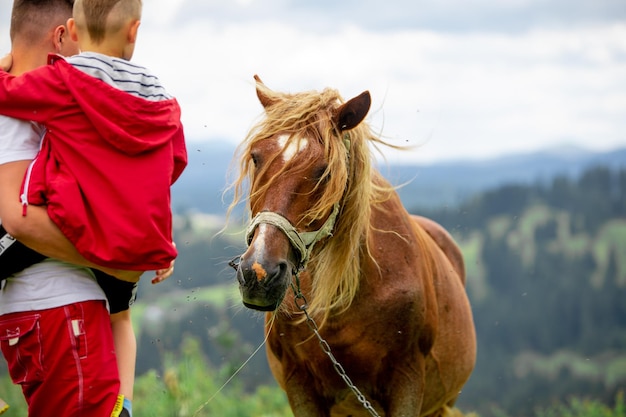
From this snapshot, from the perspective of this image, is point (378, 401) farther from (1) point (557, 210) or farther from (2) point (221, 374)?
(1) point (557, 210)

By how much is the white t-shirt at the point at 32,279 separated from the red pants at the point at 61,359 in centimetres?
3

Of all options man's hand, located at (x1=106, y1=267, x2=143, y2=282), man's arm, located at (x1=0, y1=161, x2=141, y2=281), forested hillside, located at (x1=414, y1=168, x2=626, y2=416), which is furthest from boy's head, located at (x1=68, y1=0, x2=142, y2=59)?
forested hillside, located at (x1=414, y1=168, x2=626, y2=416)

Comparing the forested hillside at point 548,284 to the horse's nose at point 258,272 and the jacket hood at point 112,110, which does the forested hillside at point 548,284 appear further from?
the jacket hood at point 112,110

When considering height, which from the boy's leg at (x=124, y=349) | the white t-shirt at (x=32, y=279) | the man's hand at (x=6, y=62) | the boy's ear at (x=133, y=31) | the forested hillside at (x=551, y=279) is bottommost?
the forested hillside at (x=551, y=279)

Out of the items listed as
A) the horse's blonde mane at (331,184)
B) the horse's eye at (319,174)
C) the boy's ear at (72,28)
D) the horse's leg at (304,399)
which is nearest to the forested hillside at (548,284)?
the horse's leg at (304,399)

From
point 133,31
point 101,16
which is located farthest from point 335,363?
point 101,16

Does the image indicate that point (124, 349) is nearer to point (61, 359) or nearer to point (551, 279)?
point (61, 359)

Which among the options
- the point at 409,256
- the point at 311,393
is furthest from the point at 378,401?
the point at 409,256

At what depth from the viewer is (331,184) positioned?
3512 millimetres

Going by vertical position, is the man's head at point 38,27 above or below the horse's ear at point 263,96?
above

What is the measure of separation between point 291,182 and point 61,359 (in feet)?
4.00

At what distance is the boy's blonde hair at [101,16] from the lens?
8.84ft

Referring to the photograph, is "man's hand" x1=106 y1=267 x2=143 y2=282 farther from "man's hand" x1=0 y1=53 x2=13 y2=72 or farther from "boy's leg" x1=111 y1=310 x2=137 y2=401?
"man's hand" x1=0 y1=53 x2=13 y2=72

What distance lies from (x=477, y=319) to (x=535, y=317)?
326 centimetres
